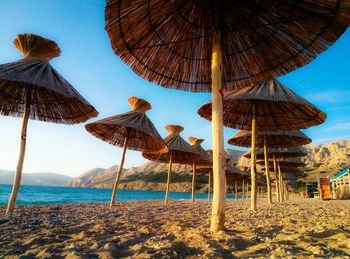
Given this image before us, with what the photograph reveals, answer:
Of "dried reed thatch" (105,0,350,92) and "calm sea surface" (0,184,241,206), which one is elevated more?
"dried reed thatch" (105,0,350,92)

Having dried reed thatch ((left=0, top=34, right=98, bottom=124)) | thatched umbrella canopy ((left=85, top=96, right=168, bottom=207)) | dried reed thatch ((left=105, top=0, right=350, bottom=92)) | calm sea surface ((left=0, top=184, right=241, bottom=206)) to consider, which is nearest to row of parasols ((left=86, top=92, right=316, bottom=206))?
thatched umbrella canopy ((left=85, top=96, right=168, bottom=207))

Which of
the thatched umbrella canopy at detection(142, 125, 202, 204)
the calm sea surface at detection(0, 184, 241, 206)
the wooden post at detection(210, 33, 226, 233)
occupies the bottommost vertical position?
the calm sea surface at detection(0, 184, 241, 206)

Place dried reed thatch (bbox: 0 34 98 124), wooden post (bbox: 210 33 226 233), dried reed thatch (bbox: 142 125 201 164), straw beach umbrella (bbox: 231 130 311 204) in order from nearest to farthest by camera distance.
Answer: wooden post (bbox: 210 33 226 233) → dried reed thatch (bbox: 0 34 98 124) → straw beach umbrella (bbox: 231 130 311 204) → dried reed thatch (bbox: 142 125 201 164)

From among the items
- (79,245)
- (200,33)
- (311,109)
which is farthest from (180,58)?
(311,109)

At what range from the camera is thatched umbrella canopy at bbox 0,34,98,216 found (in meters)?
5.66

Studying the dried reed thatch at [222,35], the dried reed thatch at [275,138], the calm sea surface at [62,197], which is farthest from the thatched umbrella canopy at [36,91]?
the calm sea surface at [62,197]

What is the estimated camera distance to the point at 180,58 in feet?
14.8

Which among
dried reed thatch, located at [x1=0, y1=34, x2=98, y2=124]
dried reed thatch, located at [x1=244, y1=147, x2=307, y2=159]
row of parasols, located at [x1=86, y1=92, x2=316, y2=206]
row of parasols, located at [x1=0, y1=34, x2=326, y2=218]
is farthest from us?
dried reed thatch, located at [x1=244, y1=147, x2=307, y2=159]

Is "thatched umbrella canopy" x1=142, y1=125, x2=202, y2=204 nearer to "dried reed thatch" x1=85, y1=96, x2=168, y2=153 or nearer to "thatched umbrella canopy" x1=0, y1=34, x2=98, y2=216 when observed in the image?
"dried reed thatch" x1=85, y1=96, x2=168, y2=153

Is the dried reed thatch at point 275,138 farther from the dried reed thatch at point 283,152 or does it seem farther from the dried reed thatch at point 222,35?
the dried reed thatch at point 222,35

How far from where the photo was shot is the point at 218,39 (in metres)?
3.71

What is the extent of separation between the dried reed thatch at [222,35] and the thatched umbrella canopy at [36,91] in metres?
2.86

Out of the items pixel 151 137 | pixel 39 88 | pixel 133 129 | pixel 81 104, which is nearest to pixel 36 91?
pixel 39 88

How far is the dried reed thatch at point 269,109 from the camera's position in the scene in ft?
21.1
